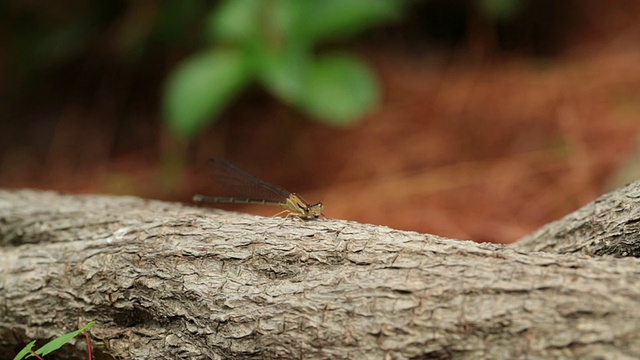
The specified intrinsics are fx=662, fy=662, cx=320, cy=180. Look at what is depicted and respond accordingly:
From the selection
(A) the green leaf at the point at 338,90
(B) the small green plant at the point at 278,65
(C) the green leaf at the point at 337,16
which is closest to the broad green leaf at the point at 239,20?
(B) the small green plant at the point at 278,65

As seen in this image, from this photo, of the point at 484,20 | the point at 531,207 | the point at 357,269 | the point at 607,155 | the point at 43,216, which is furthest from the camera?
the point at 484,20

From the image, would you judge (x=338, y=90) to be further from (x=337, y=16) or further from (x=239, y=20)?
(x=239, y=20)

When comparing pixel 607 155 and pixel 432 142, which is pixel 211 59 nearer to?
pixel 432 142

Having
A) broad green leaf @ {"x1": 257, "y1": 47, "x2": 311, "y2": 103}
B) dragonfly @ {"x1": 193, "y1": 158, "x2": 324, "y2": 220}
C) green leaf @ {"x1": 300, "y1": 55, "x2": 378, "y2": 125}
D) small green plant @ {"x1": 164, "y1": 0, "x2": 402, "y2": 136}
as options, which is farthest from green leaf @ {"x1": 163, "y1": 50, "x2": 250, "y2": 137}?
dragonfly @ {"x1": 193, "y1": 158, "x2": 324, "y2": 220}

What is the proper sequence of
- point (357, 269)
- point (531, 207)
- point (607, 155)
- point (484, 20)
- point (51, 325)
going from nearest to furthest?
point (357, 269)
point (51, 325)
point (531, 207)
point (607, 155)
point (484, 20)

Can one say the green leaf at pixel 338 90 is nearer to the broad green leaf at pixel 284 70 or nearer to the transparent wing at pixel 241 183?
the broad green leaf at pixel 284 70

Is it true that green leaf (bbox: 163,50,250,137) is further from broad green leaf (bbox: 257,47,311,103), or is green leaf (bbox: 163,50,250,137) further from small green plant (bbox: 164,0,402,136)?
broad green leaf (bbox: 257,47,311,103)

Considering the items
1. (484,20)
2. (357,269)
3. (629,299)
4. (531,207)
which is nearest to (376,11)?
(531,207)
